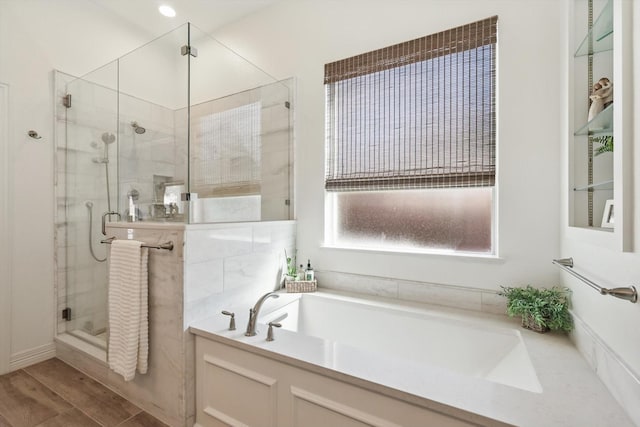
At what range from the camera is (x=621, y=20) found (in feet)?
2.71

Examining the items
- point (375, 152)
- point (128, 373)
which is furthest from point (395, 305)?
point (128, 373)

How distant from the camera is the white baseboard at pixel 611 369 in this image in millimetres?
889

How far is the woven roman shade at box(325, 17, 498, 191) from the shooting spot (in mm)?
1825

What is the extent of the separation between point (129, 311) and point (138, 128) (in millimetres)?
1269

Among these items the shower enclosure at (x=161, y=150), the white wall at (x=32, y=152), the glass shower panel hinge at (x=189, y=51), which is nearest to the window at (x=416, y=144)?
the shower enclosure at (x=161, y=150)

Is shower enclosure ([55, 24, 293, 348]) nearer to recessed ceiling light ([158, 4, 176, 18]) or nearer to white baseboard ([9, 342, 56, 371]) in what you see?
Result: white baseboard ([9, 342, 56, 371])

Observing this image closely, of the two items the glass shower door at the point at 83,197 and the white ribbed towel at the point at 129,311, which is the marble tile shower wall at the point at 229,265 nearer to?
the white ribbed towel at the point at 129,311

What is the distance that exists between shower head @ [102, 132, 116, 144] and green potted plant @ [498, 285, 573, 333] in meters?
2.94

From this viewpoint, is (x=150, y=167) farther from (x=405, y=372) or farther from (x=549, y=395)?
(x=549, y=395)

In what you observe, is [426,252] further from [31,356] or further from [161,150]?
[31,356]

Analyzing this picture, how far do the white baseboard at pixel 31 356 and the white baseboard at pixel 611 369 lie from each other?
3444mm

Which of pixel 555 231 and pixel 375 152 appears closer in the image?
pixel 555 231

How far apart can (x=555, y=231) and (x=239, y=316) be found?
188 cm

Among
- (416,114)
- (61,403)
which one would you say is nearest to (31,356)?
(61,403)
